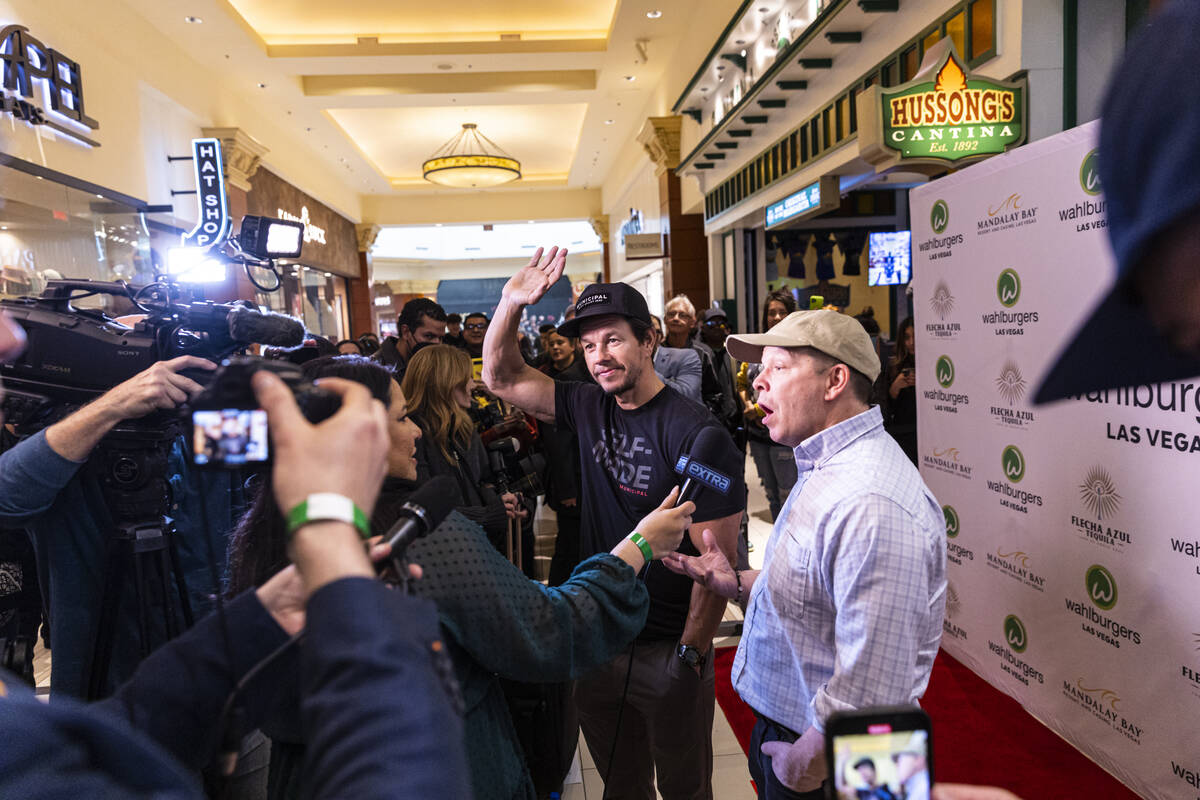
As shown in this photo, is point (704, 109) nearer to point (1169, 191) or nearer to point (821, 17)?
point (821, 17)

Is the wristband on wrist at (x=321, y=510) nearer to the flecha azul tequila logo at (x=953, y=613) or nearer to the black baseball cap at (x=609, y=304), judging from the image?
the black baseball cap at (x=609, y=304)

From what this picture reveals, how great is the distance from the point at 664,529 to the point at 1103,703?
6.79 feet

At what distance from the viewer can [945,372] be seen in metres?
3.26

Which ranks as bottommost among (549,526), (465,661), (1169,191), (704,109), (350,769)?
(549,526)

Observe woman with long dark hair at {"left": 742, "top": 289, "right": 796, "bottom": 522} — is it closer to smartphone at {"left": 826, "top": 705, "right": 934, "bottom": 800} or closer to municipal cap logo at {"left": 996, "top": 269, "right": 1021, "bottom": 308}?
municipal cap logo at {"left": 996, "top": 269, "right": 1021, "bottom": 308}

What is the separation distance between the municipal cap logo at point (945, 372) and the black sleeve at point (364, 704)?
3164 mm

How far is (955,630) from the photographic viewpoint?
134 inches

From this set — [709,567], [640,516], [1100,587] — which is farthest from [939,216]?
[709,567]

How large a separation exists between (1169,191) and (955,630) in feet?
11.5


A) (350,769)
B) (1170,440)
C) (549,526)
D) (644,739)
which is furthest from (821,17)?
(350,769)

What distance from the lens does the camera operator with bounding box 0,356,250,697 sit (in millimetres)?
1358

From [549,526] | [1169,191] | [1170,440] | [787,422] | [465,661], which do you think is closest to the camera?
[1169,191]

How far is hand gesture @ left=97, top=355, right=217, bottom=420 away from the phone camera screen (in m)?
1.23

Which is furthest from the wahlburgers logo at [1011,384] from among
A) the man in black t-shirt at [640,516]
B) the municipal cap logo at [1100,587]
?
the man in black t-shirt at [640,516]
